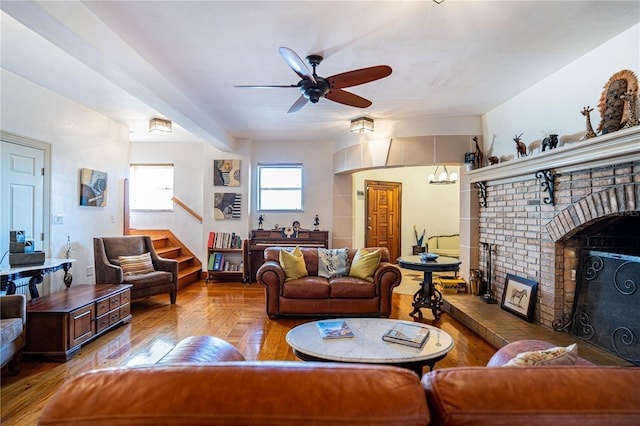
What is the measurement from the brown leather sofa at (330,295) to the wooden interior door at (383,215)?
3.60 m

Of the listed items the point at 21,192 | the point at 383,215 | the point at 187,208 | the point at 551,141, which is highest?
the point at 551,141

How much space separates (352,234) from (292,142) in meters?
2.08

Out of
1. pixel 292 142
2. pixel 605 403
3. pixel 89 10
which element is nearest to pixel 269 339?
pixel 605 403

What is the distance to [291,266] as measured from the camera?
395cm

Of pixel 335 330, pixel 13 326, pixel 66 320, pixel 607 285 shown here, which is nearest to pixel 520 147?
pixel 607 285

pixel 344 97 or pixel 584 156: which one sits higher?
pixel 344 97

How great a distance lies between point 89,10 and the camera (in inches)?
84.8

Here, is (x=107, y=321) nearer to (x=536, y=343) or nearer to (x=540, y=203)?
(x=536, y=343)

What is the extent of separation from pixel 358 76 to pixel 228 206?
13.6ft

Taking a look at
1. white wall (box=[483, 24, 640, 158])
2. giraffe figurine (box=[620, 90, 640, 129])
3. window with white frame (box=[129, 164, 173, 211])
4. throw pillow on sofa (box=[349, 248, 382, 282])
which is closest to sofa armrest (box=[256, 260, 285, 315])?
throw pillow on sofa (box=[349, 248, 382, 282])

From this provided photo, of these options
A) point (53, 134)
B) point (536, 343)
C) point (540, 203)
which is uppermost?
point (53, 134)

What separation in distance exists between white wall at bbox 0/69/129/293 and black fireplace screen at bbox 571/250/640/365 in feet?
18.3

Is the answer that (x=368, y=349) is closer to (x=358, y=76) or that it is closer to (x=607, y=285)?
(x=358, y=76)

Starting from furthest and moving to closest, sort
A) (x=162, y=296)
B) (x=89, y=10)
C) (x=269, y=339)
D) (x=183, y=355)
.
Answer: (x=162, y=296)
(x=269, y=339)
(x=89, y=10)
(x=183, y=355)
